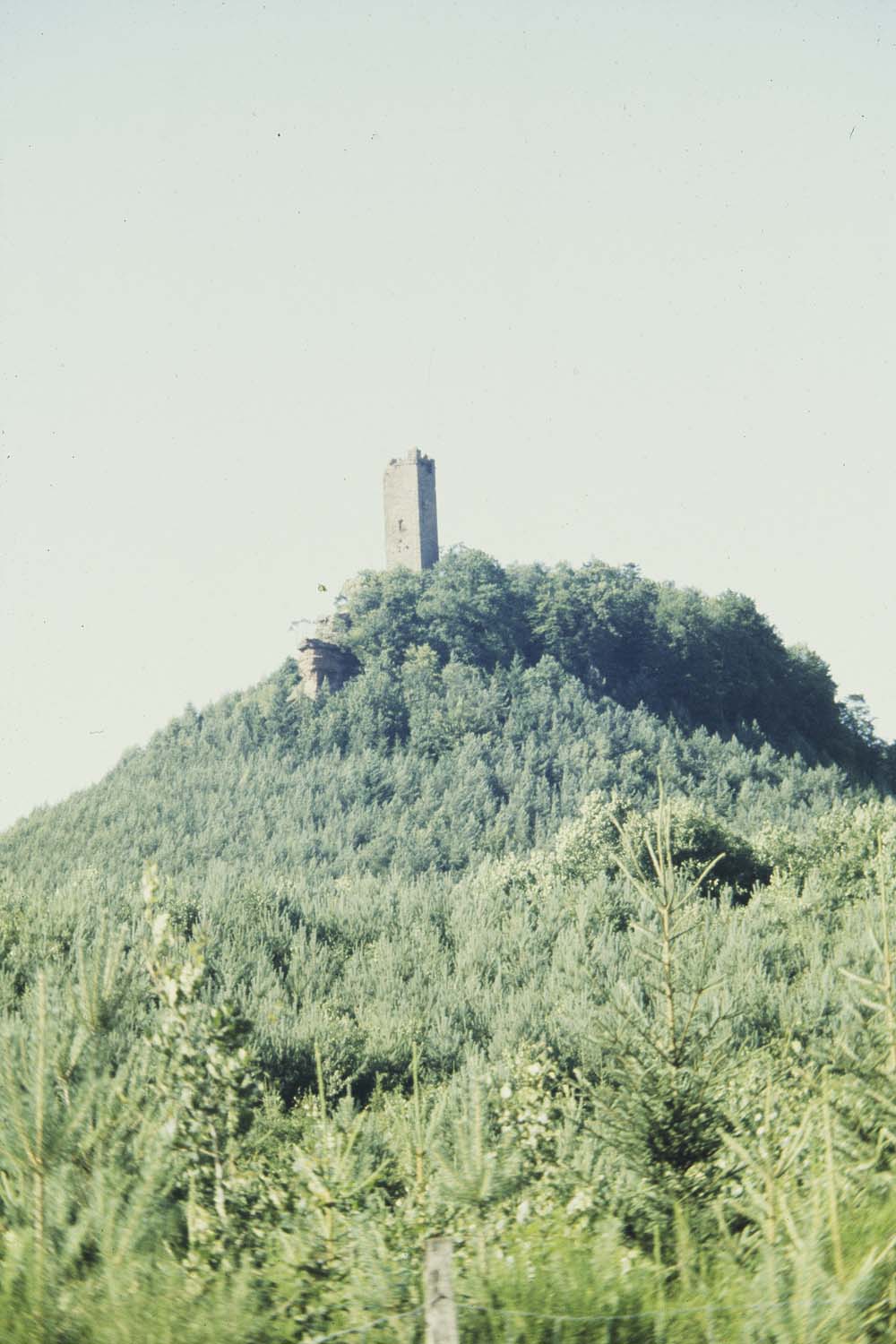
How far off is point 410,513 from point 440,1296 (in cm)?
5926

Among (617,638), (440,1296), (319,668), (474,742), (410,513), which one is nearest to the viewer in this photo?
(440,1296)

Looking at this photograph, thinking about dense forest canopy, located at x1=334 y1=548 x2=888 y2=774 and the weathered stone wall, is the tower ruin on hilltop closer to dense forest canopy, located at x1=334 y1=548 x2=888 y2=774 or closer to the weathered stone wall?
dense forest canopy, located at x1=334 y1=548 x2=888 y2=774

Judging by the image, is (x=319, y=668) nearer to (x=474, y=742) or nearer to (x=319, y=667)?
(x=319, y=667)

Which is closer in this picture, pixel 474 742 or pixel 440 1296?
pixel 440 1296

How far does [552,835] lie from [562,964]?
63.5 ft

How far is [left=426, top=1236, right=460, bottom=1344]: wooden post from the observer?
3.05 m

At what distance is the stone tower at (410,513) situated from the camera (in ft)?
200

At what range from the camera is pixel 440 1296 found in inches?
121

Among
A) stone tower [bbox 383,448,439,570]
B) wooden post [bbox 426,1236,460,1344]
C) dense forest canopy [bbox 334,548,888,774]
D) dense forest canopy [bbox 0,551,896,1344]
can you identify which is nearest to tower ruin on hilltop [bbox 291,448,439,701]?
stone tower [bbox 383,448,439,570]

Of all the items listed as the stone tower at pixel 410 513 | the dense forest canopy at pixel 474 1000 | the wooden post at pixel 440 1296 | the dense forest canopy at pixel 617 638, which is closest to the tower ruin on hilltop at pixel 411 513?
the stone tower at pixel 410 513

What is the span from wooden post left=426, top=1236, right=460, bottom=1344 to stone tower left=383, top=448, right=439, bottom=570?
5782cm

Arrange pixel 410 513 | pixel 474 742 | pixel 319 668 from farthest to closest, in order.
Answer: pixel 410 513 < pixel 319 668 < pixel 474 742

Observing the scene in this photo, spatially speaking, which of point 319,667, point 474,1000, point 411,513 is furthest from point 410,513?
point 474,1000

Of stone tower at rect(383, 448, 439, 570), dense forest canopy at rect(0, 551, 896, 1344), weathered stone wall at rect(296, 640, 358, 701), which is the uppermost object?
stone tower at rect(383, 448, 439, 570)
